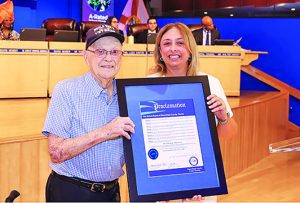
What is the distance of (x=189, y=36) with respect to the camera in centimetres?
212

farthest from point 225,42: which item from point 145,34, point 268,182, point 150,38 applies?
point 268,182

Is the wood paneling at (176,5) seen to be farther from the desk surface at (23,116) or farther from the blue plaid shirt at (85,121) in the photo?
the blue plaid shirt at (85,121)

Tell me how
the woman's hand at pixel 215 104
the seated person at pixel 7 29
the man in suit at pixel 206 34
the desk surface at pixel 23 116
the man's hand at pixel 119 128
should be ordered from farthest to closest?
the man in suit at pixel 206 34
the seated person at pixel 7 29
the desk surface at pixel 23 116
the woman's hand at pixel 215 104
the man's hand at pixel 119 128

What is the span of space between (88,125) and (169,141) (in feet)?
0.99

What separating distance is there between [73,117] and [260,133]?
15.6 feet

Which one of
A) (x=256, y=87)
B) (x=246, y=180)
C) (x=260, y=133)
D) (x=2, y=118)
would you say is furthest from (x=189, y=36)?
(x=256, y=87)

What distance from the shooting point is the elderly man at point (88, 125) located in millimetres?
1758

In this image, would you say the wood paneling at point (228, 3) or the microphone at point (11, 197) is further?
the wood paneling at point (228, 3)

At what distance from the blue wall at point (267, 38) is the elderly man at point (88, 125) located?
698 cm

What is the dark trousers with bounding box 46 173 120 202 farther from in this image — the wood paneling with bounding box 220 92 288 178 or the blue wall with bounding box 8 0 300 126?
the blue wall with bounding box 8 0 300 126

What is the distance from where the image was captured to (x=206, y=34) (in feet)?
24.6

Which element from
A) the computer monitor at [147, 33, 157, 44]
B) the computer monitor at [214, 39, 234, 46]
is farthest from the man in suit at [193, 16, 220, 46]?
the computer monitor at [147, 33, 157, 44]

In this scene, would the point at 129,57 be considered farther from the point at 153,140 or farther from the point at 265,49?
the point at 153,140

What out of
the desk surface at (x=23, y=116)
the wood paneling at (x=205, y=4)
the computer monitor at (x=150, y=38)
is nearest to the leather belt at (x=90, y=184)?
the desk surface at (x=23, y=116)
